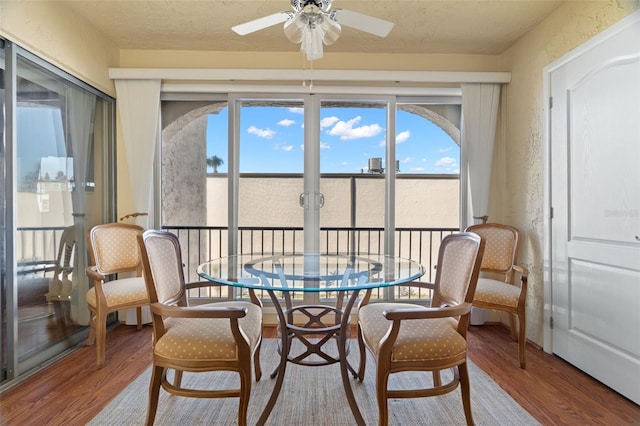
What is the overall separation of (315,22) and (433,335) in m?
1.72

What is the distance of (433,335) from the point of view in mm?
1584

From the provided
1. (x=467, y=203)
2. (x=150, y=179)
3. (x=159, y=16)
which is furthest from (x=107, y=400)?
(x=467, y=203)

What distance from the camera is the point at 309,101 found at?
3.18 meters

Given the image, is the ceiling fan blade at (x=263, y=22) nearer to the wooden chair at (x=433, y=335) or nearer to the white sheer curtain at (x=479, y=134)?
the wooden chair at (x=433, y=335)

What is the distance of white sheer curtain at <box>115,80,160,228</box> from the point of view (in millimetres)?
3035

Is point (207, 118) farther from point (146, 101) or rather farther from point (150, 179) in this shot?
point (150, 179)

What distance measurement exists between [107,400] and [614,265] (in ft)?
10.4

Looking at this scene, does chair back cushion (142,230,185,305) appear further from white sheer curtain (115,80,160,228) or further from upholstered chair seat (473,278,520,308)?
upholstered chair seat (473,278,520,308)

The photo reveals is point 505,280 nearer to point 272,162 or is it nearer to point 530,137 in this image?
point 530,137

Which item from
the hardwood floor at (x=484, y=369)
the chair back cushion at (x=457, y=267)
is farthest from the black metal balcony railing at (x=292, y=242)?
the chair back cushion at (x=457, y=267)

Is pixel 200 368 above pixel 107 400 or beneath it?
above

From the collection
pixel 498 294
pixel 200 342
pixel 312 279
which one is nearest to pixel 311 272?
pixel 312 279

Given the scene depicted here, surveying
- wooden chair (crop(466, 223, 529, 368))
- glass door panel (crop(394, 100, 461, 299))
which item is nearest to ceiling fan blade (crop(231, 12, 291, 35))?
glass door panel (crop(394, 100, 461, 299))

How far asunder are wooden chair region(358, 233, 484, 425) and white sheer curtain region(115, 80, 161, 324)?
7.77ft
